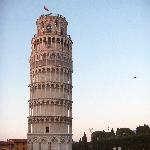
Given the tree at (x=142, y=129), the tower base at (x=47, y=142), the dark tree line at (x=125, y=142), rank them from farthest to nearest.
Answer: the tree at (x=142, y=129)
the dark tree line at (x=125, y=142)
the tower base at (x=47, y=142)

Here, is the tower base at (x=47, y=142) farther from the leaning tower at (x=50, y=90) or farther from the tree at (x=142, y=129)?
the tree at (x=142, y=129)

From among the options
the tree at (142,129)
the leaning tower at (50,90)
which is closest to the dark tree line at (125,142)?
the tree at (142,129)

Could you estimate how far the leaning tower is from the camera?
5103cm

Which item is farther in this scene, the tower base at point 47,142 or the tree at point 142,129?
the tree at point 142,129

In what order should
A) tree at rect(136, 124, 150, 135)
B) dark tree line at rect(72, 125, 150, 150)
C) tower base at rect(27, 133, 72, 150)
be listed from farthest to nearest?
tree at rect(136, 124, 150, 135) → dark tree line at rect(72, 125, 150, 150) → tower base at rect(27, 133, 72, 150)

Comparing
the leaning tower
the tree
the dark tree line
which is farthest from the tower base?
the tree

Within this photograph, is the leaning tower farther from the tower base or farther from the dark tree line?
the dark tree line

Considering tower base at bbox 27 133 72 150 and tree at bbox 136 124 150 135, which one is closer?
tower base at bbox 27 133 72 150

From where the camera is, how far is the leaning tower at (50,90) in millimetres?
51031

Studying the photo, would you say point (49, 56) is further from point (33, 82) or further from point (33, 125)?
point (33, 125)

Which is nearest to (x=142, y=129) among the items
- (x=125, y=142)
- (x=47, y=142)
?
(x=125, y=142)

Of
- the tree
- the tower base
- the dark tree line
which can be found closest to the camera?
the tower base

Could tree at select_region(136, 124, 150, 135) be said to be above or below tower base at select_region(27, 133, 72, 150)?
above

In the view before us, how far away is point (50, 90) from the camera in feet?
171
